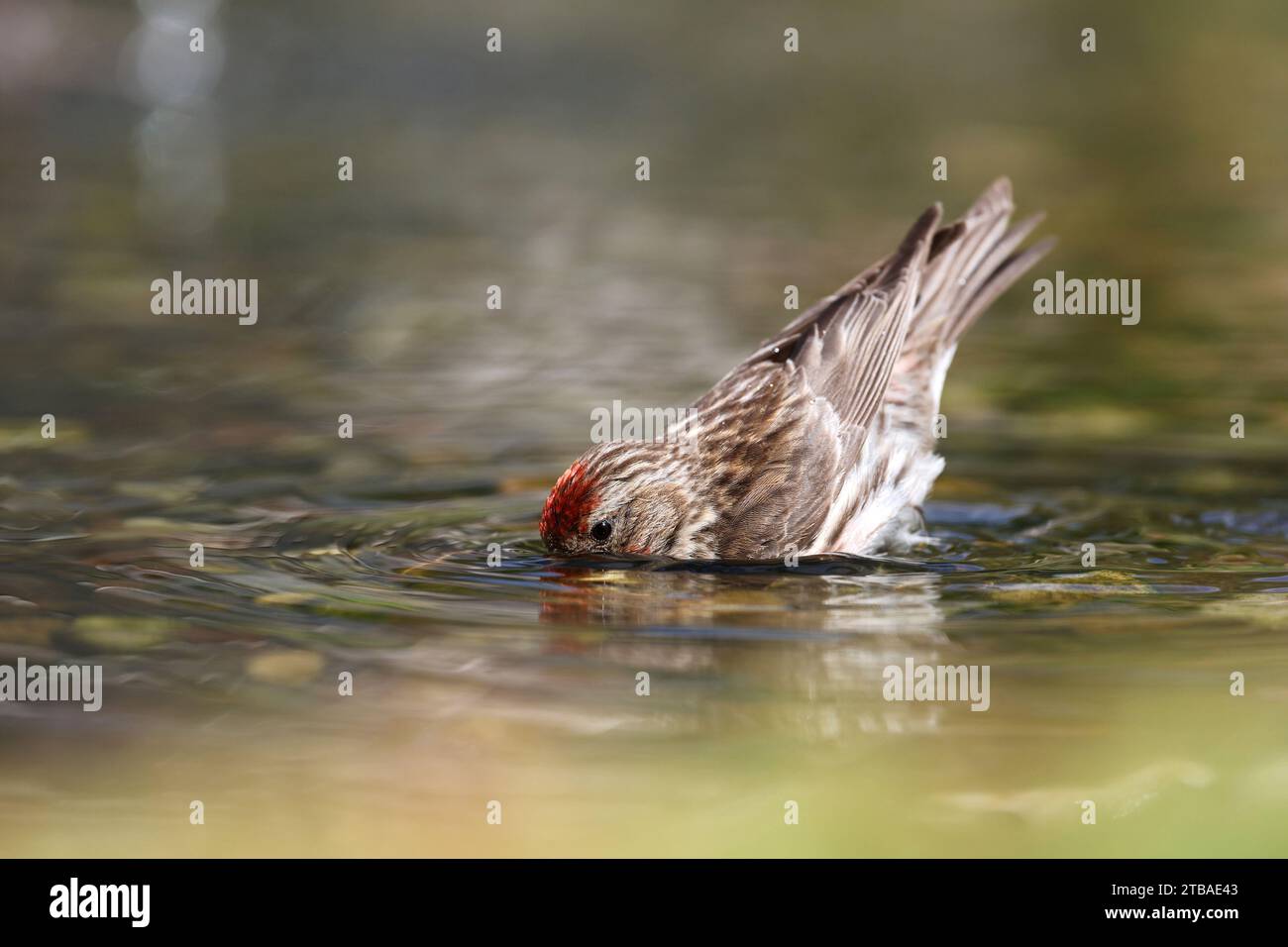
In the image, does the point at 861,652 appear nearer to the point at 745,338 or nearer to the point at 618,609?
the point at 618,609

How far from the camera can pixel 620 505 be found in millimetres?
8438

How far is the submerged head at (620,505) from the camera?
8.30 m

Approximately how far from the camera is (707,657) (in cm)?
716

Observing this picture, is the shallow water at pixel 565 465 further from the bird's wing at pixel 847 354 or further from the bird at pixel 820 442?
the bird's wing at pixel 847 354

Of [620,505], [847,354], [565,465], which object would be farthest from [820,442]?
[565,465]

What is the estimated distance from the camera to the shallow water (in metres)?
6.14

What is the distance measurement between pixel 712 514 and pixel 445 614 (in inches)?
65.1

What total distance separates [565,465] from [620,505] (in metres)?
1.85

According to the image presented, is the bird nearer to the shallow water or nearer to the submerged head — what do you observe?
the submerged head

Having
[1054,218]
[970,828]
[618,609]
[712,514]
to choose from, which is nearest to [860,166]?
[1054,218]

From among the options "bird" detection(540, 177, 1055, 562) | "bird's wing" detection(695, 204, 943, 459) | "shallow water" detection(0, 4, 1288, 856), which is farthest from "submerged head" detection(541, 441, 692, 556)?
"bird's wing" detection(695, 204, 943, 459)

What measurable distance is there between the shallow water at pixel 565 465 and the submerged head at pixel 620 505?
237 mm

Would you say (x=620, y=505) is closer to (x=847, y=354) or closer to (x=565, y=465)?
(x=847, y=354)

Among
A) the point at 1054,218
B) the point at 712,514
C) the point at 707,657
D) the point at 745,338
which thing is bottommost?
the point at 707,657
